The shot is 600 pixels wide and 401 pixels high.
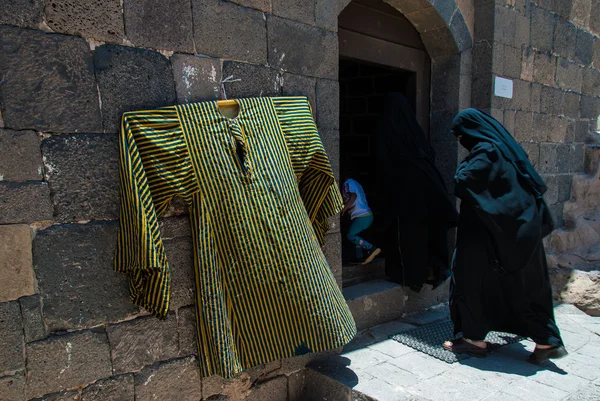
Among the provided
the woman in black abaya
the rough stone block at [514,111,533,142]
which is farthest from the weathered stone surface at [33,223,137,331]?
the rough stone block at [514,111,533,142]

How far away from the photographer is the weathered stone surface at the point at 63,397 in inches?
80.0

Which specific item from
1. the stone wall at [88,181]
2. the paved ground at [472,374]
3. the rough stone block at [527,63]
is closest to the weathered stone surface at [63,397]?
the stone wall at [88,181]

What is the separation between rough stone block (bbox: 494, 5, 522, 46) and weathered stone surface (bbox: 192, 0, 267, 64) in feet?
8.39

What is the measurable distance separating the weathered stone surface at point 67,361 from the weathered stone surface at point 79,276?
0.21ft

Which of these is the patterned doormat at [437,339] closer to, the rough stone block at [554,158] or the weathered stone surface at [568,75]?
the rough stone block at [554,158]

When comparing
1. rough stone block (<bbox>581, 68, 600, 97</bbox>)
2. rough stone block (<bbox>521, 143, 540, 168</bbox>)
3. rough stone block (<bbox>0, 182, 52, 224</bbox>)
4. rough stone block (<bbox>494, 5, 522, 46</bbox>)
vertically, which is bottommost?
rough stone block (<bbox>0, 182, 52, 224</bbox>)

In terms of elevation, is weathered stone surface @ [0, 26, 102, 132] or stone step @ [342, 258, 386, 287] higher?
weathered stone surface @ [0, 26, 102, 132]

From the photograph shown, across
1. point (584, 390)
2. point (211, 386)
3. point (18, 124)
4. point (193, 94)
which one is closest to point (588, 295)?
point (584, 390)

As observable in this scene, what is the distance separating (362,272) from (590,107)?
12.6 ft

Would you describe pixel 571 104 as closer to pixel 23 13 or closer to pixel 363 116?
pixel 363 116

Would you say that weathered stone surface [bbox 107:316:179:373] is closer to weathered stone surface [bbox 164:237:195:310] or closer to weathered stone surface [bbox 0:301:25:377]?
weathered stone surface [bbox 164:237:195:310]

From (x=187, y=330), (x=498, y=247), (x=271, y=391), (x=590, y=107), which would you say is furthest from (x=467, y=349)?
(x=590, y=107)

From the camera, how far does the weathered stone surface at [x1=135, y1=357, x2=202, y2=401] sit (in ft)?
7.56

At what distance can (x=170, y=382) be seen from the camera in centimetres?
240
